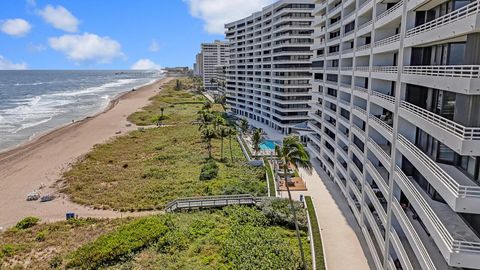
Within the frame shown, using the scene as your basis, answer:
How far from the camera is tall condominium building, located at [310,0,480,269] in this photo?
1490 centimetres

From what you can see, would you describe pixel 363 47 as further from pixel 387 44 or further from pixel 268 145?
pixel 268 145

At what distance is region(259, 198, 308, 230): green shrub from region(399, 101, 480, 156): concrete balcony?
17.6 meters

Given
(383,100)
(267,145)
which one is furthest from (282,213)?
(267,145)

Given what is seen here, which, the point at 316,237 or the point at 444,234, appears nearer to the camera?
the point at 444,234

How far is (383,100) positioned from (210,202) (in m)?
21.8

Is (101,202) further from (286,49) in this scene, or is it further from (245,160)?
(286,49)

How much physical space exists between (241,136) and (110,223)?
135 feet

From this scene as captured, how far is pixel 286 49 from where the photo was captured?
7494cm

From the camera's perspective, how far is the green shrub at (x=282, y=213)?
35750 millimetres

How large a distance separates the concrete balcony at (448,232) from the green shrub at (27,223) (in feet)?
120

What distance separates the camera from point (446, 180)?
615 inches

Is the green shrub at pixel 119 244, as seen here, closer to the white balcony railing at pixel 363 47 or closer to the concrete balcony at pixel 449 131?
the concrete balcony at pixel 449 131

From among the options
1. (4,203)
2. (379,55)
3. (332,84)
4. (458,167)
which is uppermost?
(379,55)

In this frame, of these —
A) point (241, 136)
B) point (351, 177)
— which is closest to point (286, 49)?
point (241, 136)
